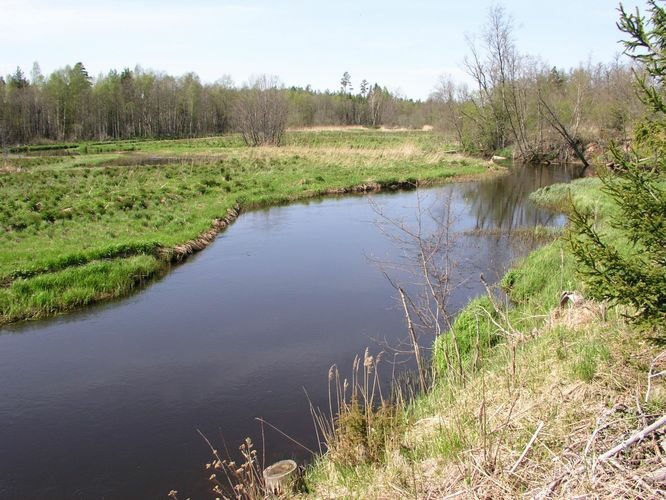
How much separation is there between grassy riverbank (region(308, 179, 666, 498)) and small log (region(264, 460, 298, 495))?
0.26 m

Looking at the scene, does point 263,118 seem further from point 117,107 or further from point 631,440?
point 631,440

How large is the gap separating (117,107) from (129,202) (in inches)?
2397

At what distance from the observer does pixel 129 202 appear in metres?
20.4

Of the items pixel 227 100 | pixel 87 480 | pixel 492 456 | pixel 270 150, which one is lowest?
pixel 87 480

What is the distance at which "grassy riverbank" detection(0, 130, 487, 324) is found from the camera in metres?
12.9

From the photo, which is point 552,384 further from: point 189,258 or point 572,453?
point 189,258

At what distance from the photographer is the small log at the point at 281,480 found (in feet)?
17.3

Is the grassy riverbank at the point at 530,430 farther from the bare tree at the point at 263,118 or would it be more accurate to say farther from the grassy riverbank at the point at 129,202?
the bare tree at the point at 263,118

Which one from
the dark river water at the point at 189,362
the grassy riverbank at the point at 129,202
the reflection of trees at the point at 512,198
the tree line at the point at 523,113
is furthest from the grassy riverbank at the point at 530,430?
the tree line at the point at 523,113

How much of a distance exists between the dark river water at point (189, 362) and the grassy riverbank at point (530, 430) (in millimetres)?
2049

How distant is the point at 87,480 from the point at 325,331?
5.27m

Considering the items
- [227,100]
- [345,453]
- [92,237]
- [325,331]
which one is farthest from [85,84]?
[345,453]

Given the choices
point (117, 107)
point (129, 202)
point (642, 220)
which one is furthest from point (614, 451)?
point (117, 107)

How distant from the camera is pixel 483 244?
57.7 feet
